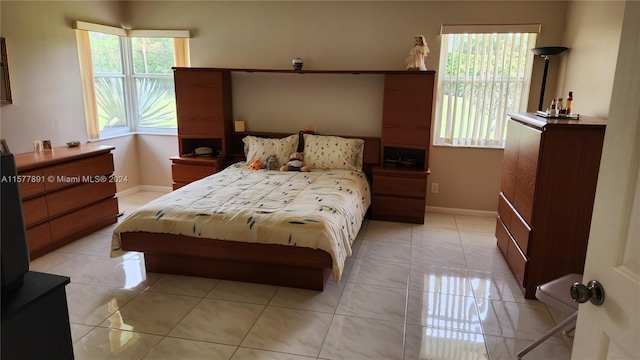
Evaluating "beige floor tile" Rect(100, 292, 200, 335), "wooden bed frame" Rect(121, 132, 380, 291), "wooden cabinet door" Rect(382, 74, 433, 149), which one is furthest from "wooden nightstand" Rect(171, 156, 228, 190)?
"beige floor tile" Rect(100, 292, 200, 335)

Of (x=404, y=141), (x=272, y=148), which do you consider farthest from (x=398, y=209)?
(x=272, y=148)

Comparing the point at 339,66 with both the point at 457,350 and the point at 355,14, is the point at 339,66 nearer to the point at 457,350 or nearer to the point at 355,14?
the point at 355,14

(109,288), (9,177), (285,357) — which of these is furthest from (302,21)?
(9,177)

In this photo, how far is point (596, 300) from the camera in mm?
1044

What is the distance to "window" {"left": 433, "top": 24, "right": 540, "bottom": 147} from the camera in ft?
14.0

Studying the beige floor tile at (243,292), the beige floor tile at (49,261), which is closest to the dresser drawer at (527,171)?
→ the beige floor tile at (243,292)

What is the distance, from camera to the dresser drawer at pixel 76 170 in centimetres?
349

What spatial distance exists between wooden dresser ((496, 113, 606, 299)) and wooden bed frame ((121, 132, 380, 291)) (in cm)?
139

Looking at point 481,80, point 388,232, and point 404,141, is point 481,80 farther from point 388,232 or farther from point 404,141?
point 388,232

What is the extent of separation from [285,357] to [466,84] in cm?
349

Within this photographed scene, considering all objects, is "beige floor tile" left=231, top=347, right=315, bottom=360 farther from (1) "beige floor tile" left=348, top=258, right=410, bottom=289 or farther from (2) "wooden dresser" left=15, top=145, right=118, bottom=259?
(2) "wooden dresser" left=15, top=145, right=118, bottom=259

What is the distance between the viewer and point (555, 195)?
266cm

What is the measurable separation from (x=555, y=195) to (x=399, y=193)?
1.85 meters

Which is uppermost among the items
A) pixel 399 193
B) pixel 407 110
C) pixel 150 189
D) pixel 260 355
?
pixel 407 110
